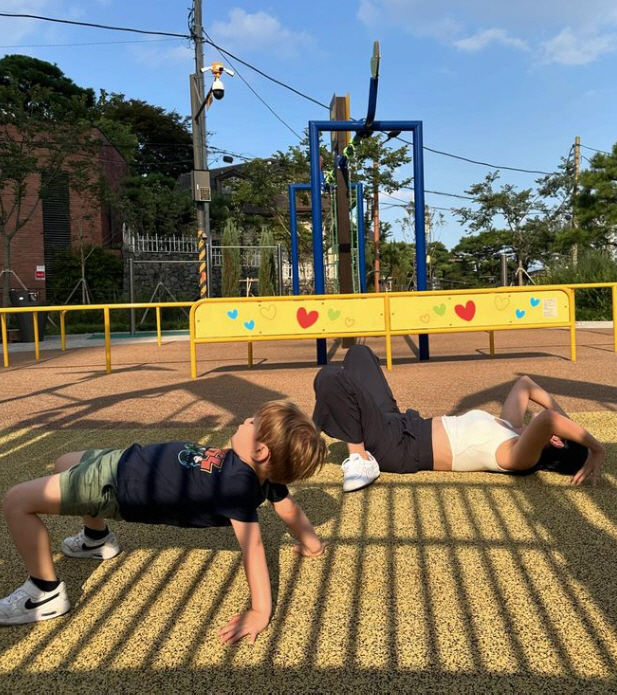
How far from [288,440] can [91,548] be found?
1.04 meters

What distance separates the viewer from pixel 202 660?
65.1 inches

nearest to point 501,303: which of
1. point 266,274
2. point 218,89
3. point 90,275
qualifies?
point 218,89

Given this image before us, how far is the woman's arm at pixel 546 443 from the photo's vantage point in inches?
106

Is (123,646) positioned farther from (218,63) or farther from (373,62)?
(218,63)

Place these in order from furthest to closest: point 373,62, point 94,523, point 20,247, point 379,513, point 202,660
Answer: point 20,247
point 373,62
point 379,513
point 94,523
point 202,660

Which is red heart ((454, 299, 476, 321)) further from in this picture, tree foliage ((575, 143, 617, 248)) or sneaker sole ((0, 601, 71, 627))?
tree foliage ((575, 143, 617, 248))

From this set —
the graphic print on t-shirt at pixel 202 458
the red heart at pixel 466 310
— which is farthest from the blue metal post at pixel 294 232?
the graphic print on t-shirt at pixel 202 458

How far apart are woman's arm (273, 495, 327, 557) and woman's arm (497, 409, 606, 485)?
43.9 inches

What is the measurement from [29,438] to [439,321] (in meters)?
4.86

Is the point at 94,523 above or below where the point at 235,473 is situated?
below

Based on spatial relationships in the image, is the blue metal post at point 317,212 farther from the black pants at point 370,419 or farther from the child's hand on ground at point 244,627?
the child's hand on ground at point 244,627

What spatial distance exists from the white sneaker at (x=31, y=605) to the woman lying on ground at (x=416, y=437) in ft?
4.88

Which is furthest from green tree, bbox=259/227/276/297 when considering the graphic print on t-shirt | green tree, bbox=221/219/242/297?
the graphic print on t-shirt

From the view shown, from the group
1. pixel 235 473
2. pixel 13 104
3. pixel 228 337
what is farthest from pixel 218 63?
pixel 235 473
